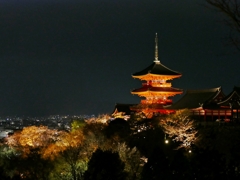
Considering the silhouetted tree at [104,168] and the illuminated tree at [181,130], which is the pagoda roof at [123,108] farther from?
the silhouetted tree at [104,168]

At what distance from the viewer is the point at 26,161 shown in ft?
75.3

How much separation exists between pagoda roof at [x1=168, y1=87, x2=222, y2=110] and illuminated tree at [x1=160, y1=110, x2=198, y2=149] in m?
4.16

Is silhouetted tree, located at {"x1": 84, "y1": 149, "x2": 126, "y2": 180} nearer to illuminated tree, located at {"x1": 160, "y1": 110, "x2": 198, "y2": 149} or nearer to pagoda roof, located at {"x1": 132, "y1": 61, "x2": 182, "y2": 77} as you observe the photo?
illuminated tree, located at {"x1": 160, "y1": 110, "x2": 198, "y2": 149}

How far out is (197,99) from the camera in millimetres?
32625

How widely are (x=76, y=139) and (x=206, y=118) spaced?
32.9 feet

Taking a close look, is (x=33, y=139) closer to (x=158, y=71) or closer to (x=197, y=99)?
(x=158, y=71)

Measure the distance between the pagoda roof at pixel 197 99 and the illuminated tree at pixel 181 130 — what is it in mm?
4156

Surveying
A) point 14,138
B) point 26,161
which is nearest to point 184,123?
point 26,161

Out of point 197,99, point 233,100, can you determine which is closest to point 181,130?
point 233,100

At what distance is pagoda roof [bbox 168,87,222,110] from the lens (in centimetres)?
3027

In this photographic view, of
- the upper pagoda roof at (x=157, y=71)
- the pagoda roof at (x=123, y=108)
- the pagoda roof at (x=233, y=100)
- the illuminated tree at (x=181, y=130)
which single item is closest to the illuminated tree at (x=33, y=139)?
the pagoda roof at (x=123, y=108)

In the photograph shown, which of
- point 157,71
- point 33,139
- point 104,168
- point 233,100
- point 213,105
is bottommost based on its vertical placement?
point 33,139

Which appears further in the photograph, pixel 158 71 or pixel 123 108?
pixel 123 108

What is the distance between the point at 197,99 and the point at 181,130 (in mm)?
8795
